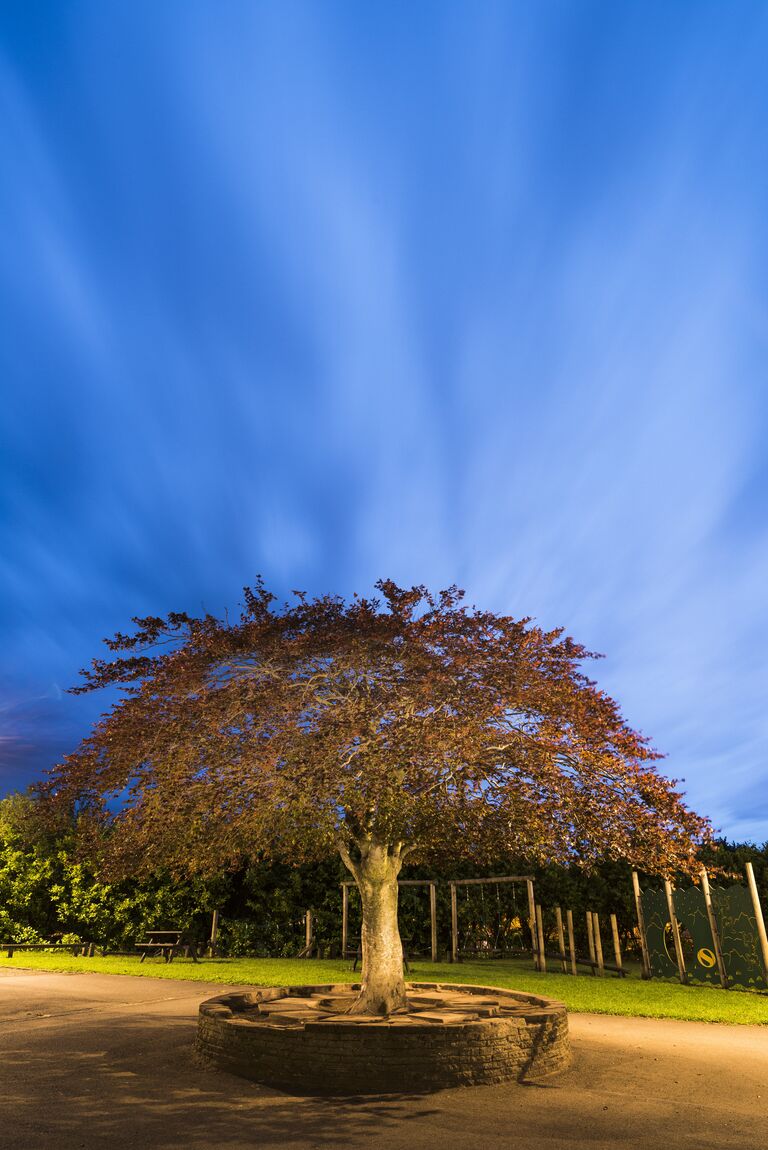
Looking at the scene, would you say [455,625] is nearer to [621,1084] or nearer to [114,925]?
[621,1084]

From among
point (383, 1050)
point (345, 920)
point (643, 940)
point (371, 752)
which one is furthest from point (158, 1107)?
point (345, 920)

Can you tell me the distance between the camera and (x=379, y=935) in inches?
392

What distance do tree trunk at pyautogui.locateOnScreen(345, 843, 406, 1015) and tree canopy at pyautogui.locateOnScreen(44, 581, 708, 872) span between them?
0.62 meters

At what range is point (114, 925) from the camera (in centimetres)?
2406

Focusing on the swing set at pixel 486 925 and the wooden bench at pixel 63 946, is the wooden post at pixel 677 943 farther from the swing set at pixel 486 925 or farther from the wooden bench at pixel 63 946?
the wooden bench at pixel 63 946

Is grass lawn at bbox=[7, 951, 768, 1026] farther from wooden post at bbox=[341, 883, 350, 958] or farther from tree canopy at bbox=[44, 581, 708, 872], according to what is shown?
tree canopy at bbox=[44, 581, 708, 872]

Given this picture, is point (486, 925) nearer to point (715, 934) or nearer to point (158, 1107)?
point (715, 934)

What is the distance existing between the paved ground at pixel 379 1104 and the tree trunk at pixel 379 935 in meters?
2.24

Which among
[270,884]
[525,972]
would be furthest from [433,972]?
[270,884]

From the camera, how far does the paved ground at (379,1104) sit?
5777 millimetres

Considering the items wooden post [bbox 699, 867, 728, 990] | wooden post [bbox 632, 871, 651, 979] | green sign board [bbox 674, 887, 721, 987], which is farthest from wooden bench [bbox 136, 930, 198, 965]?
wooden post [bbox 699, 867, 728, 990]

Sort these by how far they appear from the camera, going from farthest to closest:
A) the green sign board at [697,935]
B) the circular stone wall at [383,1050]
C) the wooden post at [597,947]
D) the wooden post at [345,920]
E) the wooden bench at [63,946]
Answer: the wooden bench at [63,946], the wooden post at [345,920], the wooden post at [597,947], the green sign board at [697,935], the circular stone wall at [383,1050]

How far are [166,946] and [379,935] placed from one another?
42.9 feet

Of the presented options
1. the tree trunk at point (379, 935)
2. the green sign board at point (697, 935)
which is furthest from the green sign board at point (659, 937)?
the tree trunk at point (379, 935)
